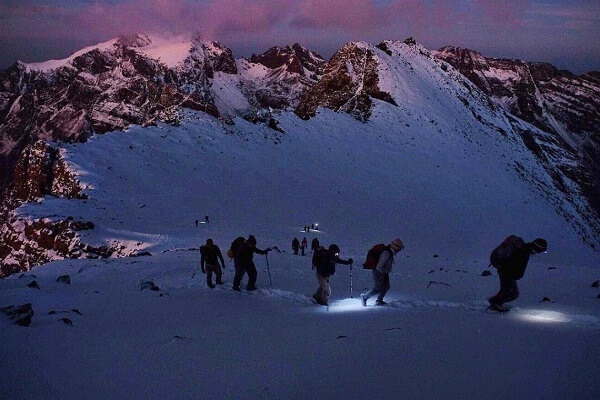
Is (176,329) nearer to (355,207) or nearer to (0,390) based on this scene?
(0,390)

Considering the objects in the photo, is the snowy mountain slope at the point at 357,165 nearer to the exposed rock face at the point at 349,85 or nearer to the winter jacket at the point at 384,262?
the exposed rock face at the point at 349,85

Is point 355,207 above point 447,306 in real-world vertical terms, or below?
above

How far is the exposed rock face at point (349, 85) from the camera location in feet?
231

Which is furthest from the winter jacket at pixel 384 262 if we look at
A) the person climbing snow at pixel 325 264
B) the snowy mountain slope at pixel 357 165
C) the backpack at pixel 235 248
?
the snowy mountain slope at pixel 357 165


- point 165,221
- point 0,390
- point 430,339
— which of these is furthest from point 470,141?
point 0,390

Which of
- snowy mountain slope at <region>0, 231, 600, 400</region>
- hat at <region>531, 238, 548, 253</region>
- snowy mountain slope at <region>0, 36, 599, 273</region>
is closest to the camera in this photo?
snowy mountain slope at <region>0, 231, 600, 400</region>

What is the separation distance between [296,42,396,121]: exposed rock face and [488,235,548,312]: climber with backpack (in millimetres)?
57149

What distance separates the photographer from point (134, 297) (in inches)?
546

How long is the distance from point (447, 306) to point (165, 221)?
2556 cm

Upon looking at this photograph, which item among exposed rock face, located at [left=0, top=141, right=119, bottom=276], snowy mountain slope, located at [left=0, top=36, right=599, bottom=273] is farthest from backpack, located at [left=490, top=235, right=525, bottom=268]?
exposed rock face, located at [left=0, top=141, right=119, bottom=276]

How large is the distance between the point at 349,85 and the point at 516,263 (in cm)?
6859

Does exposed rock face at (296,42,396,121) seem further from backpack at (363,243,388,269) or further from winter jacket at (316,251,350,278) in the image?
backpack at (363,243,388,269)

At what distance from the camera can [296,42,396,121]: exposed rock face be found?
7044cm

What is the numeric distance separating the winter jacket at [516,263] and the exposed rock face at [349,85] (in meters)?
57.2
